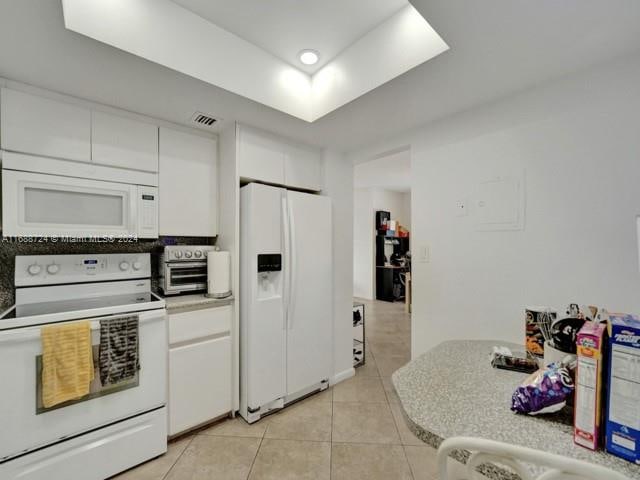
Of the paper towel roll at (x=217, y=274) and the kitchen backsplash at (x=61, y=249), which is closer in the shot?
the kitchen backsplash at (x=61, y=249)

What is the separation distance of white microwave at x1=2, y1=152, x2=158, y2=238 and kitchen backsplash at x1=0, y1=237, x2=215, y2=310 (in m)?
0.24

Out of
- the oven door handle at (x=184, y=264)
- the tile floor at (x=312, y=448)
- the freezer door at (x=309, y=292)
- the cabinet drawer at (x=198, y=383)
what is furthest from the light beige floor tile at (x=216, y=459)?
the oven door handle at (x=184, y=264)

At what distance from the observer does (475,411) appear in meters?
0.77

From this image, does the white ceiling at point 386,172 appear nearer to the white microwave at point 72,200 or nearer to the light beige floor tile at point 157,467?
the white microwave at point 72,200

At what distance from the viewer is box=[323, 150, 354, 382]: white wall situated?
2.60 m

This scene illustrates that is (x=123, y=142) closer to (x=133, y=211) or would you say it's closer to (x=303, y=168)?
(x=133, y=211)

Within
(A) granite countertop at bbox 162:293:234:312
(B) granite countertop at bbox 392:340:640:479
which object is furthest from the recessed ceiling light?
(B) granite countertop at bbox 392:340:640:479

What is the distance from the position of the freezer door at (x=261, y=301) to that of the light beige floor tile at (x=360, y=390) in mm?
556

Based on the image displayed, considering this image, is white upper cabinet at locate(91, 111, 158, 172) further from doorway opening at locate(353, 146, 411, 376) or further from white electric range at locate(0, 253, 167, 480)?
doorway opening at locate(353, 146, 411, 376)

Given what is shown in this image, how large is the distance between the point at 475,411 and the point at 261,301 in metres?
1.54

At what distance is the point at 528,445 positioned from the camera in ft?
2.10

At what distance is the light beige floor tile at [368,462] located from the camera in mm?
1555

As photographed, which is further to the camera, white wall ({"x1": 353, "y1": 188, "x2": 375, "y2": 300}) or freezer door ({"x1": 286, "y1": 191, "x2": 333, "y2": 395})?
white wall ({"x1": 353, "y1": 188, "x2": 375, "y2": 300})

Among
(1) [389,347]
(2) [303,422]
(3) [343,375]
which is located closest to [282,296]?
(2) [303,422]
